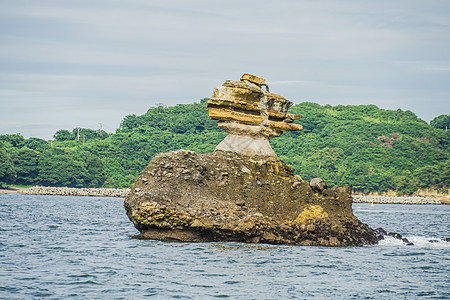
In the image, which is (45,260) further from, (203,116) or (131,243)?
(203,116)

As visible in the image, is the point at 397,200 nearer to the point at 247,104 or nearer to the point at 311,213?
the point at 247,104

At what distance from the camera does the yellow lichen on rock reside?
21.4m

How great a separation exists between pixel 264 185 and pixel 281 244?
8.05 ft

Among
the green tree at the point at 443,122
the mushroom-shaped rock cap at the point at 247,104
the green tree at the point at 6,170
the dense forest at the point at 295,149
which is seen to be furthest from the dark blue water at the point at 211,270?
the green tree at the point at 443,122

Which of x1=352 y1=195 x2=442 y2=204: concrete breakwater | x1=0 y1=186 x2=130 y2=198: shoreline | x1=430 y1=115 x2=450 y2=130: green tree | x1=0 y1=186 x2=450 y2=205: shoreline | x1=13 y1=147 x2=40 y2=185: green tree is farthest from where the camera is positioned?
x1=430 y1=115 x2=450 y2=130: green tree

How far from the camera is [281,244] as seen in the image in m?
20.8

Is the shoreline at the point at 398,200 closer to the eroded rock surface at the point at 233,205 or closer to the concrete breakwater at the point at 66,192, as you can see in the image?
the concrete breakwater at the point at 66,192

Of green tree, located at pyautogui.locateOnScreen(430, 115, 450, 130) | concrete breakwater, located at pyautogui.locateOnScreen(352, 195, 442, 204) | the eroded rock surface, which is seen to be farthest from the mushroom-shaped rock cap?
green tree, located at pyautogui.locateOnScreen(430, 115, 450, 130)

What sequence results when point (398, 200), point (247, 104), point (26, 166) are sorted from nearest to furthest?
point (247, 104) < point (26, 166) < point (398, 200)

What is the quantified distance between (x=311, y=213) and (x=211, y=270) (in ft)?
20.2

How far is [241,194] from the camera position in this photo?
21734mm

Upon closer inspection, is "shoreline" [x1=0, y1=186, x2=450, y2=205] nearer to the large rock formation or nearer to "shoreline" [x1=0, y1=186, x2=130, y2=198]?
"shoreline" [x1=0, y1=186, x2=130, y2=198]

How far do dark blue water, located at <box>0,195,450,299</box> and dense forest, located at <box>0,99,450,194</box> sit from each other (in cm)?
7961

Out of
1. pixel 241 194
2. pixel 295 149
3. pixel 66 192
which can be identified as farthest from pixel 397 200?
pixel 241 194
